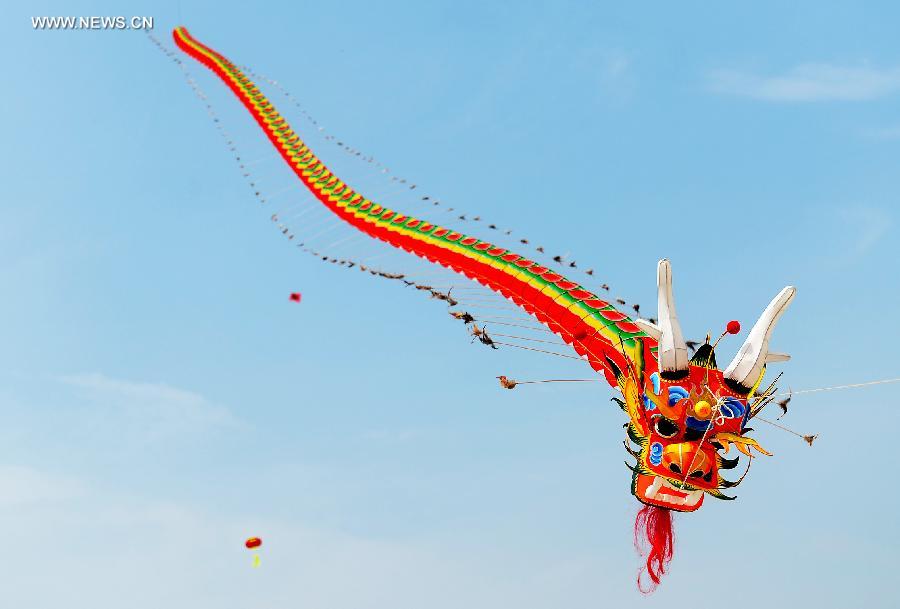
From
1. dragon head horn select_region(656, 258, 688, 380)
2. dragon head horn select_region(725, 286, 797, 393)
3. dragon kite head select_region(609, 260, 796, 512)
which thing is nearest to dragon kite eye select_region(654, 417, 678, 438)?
dragon kite head select_region(609, 260, 796, 512)

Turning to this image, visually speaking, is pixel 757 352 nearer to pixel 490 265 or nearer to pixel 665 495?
pixel 665 495

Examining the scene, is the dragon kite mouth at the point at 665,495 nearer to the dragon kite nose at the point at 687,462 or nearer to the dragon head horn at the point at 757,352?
the dragon kite nose at the point at 687,462

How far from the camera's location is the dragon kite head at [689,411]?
24672 mm

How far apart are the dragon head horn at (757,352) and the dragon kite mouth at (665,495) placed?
2.86m

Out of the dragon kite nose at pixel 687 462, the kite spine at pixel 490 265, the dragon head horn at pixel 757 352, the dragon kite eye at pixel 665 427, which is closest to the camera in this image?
the dragon kite nose at pixel 687 462

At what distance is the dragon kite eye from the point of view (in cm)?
2478

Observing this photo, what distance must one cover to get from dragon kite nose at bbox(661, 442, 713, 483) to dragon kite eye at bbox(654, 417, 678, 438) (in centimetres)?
30

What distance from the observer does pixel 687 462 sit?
24.6 metres

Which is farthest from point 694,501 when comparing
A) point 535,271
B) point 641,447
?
point 535,271

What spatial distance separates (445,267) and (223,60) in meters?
27.7

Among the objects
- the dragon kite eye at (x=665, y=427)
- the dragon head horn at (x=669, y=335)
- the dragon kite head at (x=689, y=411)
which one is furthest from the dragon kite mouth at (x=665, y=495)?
the dragon head horn at (x=669, y=335)

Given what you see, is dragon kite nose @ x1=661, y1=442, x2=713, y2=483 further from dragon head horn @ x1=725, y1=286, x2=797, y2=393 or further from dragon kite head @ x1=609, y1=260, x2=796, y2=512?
dragon head horn @ x1=725, y1=286, x2=797, y2=393

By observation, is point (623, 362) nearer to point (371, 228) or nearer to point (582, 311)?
point (582, 311)

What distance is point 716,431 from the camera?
81.5ft
